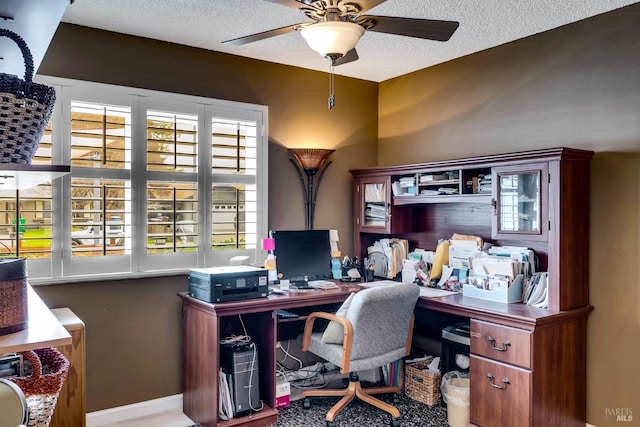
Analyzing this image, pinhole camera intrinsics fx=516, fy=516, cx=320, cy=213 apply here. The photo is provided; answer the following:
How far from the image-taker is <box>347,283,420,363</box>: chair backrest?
3.12 meters

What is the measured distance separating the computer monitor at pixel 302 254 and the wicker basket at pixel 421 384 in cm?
95

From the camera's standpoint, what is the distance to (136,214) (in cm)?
341

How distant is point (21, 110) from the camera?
1206 millimetres

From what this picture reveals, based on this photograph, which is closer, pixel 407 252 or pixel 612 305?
pixel 612 305

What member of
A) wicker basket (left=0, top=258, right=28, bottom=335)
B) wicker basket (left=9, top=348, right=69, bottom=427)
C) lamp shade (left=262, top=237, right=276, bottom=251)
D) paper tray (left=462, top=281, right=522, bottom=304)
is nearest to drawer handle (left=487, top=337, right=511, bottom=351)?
paper tray (left=462, top=281, right=522, bottom=304)

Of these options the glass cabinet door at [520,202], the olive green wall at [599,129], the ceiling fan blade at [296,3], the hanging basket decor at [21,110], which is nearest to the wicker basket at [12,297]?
the hanging basket decor at [21,110]

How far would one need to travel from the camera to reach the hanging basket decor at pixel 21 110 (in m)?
1.18

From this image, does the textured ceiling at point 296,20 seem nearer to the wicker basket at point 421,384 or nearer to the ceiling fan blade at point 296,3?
the ceiling fan blade at point 296,3

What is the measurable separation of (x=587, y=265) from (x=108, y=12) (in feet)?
10.6

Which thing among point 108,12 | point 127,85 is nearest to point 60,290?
point 127,85

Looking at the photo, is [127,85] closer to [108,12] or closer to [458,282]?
[108,12]

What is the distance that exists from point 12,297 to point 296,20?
2.38 metres

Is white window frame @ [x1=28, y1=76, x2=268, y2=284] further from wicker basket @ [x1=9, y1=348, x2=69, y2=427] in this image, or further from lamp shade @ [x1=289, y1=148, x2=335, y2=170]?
wicker basket @ [x1=9, y1=348, x2=69, y2=427]

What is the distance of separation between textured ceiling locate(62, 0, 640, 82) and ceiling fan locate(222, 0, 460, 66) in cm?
74
